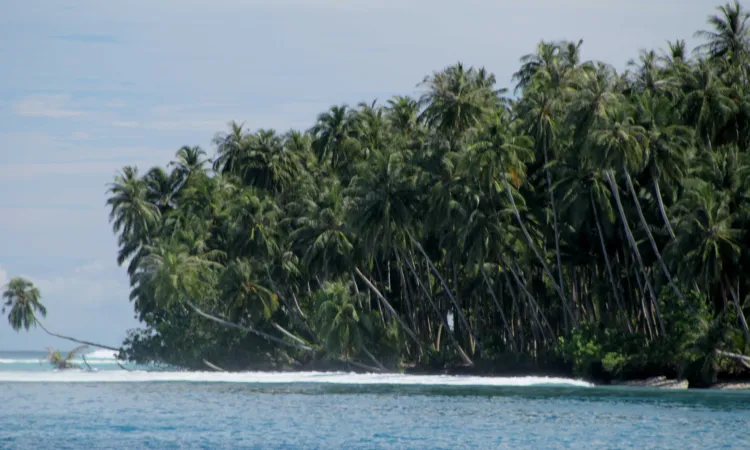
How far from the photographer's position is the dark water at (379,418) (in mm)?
26906

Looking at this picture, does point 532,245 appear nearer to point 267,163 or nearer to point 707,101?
point 707,101

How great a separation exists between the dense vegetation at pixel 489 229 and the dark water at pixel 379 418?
239 inches

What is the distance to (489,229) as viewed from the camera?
49.3m

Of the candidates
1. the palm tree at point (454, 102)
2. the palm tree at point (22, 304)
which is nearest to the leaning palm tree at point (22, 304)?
the palm tree at point (22, 304)

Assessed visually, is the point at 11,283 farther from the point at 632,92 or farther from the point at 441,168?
the point at 632,92

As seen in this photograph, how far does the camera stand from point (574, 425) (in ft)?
99.2

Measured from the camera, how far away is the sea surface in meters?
27.0

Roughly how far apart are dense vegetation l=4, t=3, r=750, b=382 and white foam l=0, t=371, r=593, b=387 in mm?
2173

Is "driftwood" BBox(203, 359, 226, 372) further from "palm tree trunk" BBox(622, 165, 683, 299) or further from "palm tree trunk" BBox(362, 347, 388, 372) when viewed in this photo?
"palm tree trunk" BBox(622, 165, 683, 299)

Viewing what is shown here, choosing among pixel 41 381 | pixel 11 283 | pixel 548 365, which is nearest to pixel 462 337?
pixel 548 365

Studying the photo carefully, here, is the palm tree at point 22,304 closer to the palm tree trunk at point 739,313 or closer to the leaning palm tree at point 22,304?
the leaning palm tree at point 22,304

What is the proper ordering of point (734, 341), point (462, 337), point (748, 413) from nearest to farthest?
point (748, 413)
point (734, 341)
point (462, 337)

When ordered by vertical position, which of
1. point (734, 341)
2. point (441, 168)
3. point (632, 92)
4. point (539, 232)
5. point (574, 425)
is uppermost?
point (632, 92)

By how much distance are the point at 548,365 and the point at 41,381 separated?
29.4 meters
